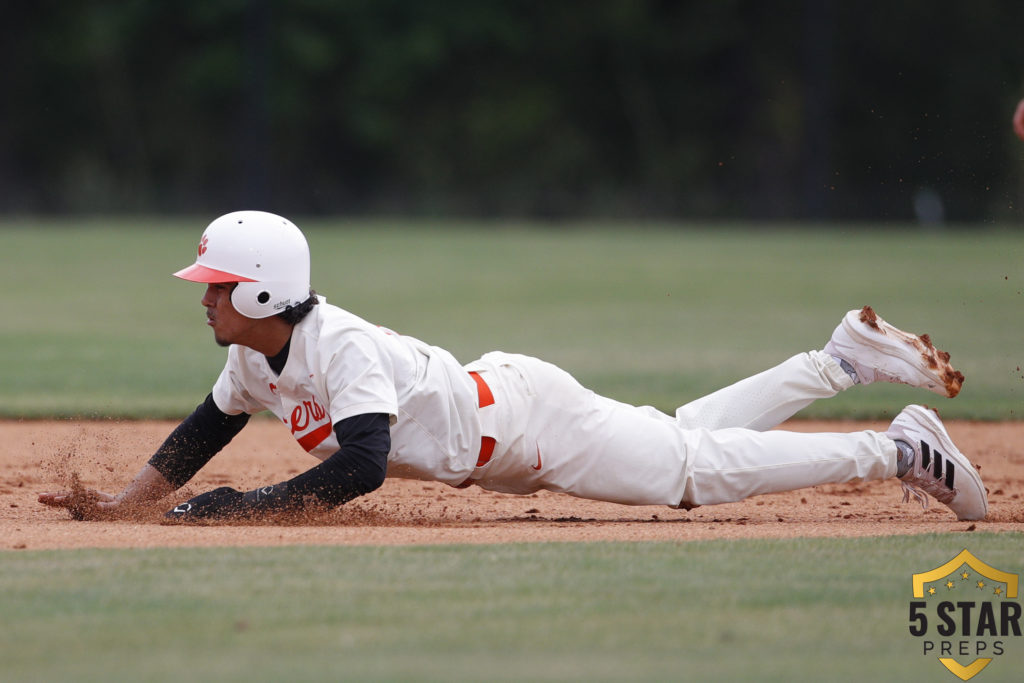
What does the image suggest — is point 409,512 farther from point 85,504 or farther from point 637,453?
point 85,504

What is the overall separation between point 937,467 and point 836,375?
0.61 meters

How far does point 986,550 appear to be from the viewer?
4.94 meters

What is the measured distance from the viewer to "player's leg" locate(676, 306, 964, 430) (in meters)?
5.89

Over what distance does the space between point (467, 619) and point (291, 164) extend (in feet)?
147

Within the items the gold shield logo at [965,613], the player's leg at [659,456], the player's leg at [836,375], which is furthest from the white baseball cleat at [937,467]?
the gold shield logo at [965,613]

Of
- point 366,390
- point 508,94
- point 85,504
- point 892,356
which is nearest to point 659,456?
point 892,356

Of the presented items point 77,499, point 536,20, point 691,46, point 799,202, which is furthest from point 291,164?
point 77,499

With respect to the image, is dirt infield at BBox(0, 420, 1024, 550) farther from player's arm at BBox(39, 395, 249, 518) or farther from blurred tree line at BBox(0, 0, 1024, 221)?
blurred tree line at BBox(0, 0, 1024, 221)

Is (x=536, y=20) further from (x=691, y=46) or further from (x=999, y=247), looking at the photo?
(x=999, y=247)

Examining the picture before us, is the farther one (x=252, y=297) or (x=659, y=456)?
(x=659, y=456)

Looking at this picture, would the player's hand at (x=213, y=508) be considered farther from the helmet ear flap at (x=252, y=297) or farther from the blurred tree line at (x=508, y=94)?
the blurred tree line at (x=508, y=94)

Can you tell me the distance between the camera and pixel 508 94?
49250mm

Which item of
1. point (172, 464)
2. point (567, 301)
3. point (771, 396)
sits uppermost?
point (567, 301)

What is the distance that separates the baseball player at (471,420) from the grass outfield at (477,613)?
0.57m
